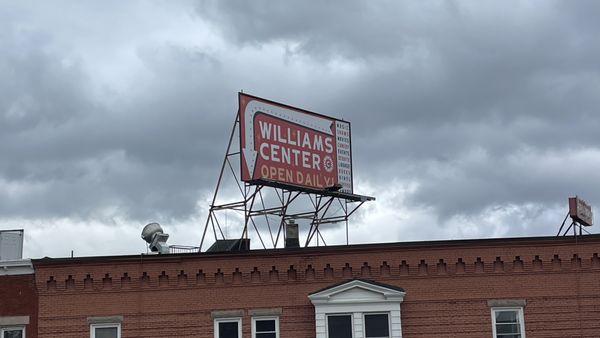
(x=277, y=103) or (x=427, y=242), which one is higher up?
(x=277, y=103)

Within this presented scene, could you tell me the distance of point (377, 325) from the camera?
3161 centimetres

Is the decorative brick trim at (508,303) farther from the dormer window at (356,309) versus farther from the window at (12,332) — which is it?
the window at (12,332)

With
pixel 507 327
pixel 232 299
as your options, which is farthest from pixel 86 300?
pixel 507 327

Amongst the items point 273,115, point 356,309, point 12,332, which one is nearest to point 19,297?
point 12,332

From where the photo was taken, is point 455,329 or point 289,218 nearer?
Answer: point 455,329

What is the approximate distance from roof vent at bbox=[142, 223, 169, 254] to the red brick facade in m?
2.12

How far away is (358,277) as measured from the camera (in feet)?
106

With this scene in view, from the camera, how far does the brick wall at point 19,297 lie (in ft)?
106

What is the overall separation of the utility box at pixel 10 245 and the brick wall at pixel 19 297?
223 centimetres

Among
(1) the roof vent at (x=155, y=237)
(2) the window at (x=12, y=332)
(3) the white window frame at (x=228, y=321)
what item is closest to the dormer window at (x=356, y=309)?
(3) the white window frame at (x=228, y=321)

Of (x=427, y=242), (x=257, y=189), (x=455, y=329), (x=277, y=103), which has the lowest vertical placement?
(x=455, y=329)

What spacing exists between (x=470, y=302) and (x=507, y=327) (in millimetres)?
1470

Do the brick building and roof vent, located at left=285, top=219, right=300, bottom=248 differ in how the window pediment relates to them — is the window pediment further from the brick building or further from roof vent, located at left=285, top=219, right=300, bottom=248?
the brick building

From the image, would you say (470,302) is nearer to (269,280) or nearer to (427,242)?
(427,242)
